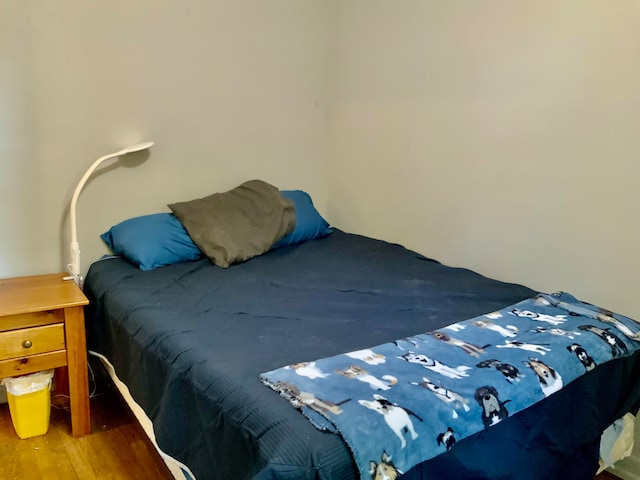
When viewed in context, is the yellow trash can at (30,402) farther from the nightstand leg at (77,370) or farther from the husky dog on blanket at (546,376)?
the husky dog on blanket at (546,376)

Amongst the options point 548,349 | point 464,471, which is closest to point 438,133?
point 548,349

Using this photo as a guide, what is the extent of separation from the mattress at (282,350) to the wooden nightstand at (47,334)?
0.12 metres

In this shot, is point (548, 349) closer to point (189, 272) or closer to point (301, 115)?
point (189, 272)

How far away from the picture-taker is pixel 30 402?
2139 mm

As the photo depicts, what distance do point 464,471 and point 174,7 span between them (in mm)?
2287

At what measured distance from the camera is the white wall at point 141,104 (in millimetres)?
2297

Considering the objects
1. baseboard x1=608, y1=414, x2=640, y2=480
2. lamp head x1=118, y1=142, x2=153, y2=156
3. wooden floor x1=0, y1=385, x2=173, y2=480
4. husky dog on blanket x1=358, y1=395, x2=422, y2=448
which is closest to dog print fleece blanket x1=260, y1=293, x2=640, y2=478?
husky dog on blanket x1=358, y1=395, x2=422, y2=448

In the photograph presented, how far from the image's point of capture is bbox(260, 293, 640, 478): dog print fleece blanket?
120 centimetres

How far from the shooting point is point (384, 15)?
9.25 feet

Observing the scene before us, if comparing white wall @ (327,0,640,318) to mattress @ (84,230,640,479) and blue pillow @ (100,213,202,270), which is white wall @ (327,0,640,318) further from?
blue pillow @ (100,213,202,270)

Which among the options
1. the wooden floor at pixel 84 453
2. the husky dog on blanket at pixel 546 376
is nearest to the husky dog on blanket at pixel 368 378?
the husky dog on blanket at pixel 546 376

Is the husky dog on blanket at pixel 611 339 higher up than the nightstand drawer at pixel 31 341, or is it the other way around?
the husky dog on blanket at pixel 611 339

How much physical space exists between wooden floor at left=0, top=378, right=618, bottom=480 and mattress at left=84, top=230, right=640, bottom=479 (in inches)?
12.6

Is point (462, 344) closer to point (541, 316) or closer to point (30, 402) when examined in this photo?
point (541, 316)
